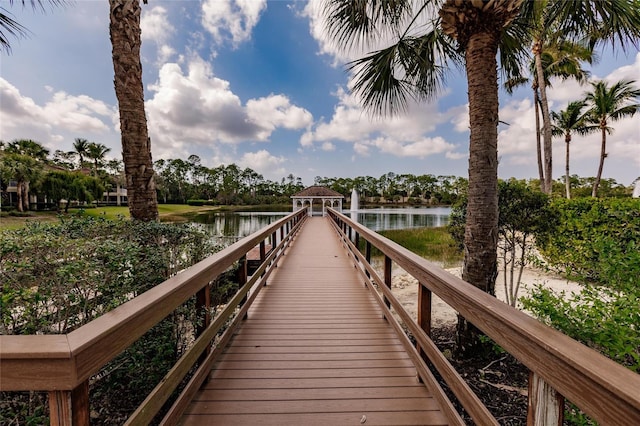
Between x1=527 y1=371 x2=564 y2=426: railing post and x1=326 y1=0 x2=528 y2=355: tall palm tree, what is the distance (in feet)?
7.83

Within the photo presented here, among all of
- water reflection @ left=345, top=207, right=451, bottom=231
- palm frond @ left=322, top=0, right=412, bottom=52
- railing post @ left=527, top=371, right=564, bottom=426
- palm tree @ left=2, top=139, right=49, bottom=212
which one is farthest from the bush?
palm tree @ left=2, top=139, right=49, bottom=212

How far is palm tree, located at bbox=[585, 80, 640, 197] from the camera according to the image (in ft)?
59.6

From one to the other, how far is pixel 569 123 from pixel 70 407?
29.3 meters

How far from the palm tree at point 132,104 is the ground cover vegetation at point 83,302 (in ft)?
3.88

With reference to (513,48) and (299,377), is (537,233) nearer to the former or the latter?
(513,48)

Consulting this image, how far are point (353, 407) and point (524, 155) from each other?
2086 centimetres

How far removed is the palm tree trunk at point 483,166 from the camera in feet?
9.77

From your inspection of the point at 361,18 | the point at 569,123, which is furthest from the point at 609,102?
the point at 361,18

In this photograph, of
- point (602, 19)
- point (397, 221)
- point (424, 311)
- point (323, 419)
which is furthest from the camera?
point (397, 221)

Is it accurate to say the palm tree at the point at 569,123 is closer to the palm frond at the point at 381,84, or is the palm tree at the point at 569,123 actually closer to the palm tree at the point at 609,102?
the palm tree at the point at 609,102

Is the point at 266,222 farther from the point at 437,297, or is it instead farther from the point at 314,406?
the point at 314,406

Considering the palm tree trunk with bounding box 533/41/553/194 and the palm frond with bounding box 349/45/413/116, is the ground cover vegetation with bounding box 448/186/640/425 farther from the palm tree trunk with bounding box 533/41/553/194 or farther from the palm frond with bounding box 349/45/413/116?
the palm tree trunk with bounding box 533/41/553/194

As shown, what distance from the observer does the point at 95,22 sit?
5.04 m

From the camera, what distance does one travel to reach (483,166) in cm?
298
